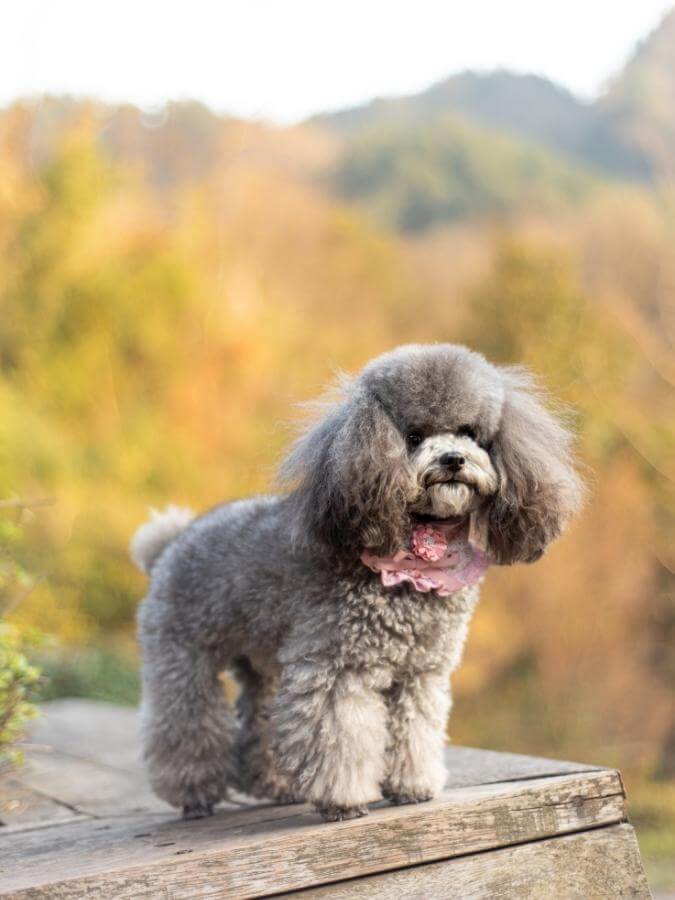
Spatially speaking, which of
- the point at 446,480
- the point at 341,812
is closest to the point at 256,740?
the point at 341,812

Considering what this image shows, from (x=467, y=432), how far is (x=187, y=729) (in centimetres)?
112

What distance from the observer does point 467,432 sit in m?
2.32

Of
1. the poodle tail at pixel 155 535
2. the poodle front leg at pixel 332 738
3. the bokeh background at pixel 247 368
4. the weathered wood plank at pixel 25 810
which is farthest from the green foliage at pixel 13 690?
the bokeh background at pixel 247 368

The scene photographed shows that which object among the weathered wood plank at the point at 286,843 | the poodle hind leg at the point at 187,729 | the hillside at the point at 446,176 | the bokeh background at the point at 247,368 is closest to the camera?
the weathered wood plank at the point at 286,843

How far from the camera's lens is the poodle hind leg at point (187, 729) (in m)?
2.72

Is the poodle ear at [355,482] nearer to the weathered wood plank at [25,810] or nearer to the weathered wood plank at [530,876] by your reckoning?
the weathered wood plank at [530,876]

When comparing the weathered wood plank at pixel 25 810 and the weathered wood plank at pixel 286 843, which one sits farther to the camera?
the weathered wood plank at pixel 25 810

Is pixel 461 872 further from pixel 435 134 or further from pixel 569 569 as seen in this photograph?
pixel 435 134

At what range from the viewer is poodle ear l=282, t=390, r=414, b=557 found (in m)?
2.23

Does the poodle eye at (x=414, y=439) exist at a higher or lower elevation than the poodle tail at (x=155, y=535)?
lower

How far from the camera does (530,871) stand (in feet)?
8.01

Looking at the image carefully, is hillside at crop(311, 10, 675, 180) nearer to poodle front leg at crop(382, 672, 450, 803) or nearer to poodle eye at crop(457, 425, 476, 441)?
poodle eye at crop(457, 425, 476, 441)

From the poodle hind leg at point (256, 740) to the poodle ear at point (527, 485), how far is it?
91 centimetres

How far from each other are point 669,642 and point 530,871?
10.4m
